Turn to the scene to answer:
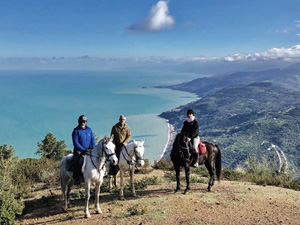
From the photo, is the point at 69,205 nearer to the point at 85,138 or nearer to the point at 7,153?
the point at 85,138

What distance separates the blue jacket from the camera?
25.7 ft

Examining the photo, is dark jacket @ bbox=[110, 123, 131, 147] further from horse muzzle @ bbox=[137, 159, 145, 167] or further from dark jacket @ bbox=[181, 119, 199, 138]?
dark jacket @ bbox=[181, 119, 199, 138]

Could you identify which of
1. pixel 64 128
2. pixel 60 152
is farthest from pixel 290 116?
pixel 60 152

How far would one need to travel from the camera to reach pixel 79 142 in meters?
7.98

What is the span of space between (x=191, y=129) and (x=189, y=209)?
10.2ft

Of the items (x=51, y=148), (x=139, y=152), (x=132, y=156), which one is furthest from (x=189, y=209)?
(x=51, y=148)

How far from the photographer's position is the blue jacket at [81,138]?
25.7 feet

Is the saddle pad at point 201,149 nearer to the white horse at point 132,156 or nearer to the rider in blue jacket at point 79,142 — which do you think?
the white horse at point 132,156

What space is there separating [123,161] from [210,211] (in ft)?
11.9

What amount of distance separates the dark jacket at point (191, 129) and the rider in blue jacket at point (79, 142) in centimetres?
395

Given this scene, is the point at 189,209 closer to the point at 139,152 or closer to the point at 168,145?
the point at 139,152

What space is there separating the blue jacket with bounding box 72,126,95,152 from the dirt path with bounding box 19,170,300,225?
2.28 m

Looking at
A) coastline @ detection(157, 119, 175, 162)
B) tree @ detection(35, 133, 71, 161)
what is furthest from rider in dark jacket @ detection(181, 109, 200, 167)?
coastline @ detection(157, 119, 175, 162)

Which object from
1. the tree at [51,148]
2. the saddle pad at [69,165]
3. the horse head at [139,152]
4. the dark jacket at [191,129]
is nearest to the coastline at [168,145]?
the tree at [51,148]
